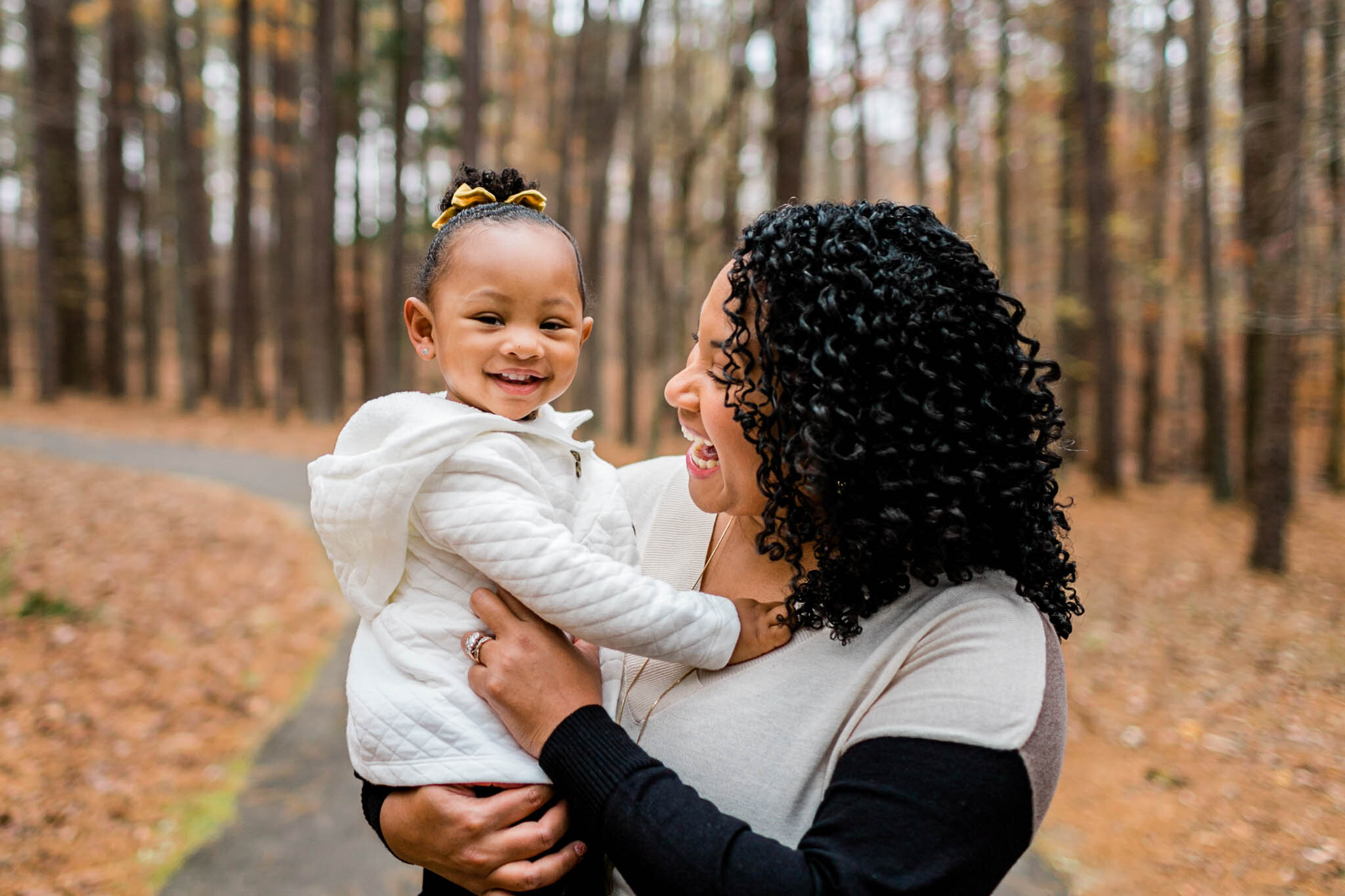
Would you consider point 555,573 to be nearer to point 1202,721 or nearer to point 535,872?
point 535,872

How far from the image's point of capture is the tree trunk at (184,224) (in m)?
18.8

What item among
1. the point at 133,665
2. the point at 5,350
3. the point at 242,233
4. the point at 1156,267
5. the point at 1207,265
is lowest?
the point at 133,665

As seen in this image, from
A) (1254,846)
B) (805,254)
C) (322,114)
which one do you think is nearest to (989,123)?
(322,114)

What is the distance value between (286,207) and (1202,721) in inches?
774

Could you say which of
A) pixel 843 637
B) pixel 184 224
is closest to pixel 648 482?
pixel 843 637

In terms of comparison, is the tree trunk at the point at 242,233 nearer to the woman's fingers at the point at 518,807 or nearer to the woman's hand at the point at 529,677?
the woman's hand at the point at 529,677

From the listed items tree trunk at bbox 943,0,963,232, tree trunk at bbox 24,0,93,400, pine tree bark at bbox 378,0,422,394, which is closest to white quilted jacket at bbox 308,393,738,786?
tree trunk at bbox 943,0,963,232

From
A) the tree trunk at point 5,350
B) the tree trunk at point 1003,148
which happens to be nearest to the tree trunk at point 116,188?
the tree trunk at point 5,350

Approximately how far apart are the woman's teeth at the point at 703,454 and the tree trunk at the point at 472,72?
12184mm

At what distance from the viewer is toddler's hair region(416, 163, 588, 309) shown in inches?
79.0

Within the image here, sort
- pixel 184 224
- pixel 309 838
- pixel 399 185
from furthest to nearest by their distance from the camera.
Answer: pixel 184 224
pixel 399 185
pixel 309 838

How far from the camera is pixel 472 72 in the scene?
13305 millimetres

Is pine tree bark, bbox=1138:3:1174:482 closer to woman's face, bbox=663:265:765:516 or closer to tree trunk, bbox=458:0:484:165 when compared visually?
tree trunk, bbox=458:0:484:165

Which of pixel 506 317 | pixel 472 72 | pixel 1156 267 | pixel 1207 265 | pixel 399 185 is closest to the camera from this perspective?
pixel 506 317
